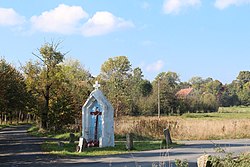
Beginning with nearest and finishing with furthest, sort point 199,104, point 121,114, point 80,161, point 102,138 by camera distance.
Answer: point 80,161 < point 102,138 < point 121,114 < point 199,104

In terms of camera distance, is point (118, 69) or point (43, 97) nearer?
point (43, 97)

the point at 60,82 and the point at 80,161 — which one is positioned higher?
the point at 60,82

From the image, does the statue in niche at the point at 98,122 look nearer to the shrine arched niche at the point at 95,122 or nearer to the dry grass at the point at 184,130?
the shrine arched niche at the point at 95,122

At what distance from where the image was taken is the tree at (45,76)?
38.4 m

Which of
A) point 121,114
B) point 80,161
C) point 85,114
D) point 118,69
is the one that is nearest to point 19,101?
point 121,114

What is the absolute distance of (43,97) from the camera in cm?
3900

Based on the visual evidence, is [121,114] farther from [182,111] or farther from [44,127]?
[182,111]

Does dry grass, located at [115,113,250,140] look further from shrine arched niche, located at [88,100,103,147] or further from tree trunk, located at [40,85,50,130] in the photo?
tree trunk, located at [40,85,50,130]

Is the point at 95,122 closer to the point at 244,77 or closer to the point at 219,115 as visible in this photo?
the point at 219,115

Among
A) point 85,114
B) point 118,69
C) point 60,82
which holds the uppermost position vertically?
point 118,69

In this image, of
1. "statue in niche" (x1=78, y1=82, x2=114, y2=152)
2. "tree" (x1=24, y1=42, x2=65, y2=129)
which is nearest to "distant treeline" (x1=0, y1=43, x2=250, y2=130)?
"tree" (x1=24, y1=42, x2=65, y2=129)

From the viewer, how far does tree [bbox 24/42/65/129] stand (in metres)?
38.4

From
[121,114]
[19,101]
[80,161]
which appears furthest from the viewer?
[19,101]

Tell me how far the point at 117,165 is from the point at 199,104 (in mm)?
66255
